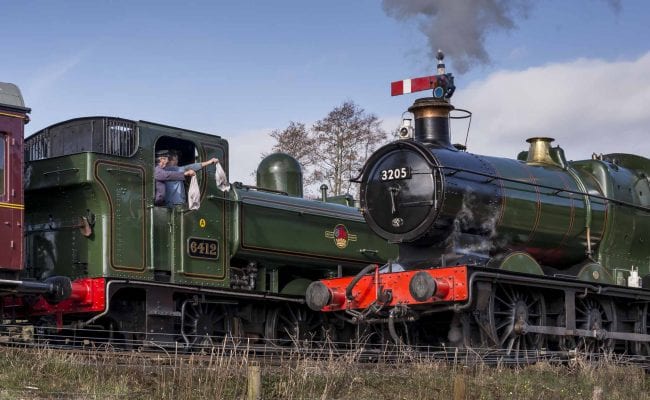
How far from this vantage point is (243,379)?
855cm

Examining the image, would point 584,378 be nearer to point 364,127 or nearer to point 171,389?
point 171,389

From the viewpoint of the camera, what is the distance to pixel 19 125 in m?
11.3

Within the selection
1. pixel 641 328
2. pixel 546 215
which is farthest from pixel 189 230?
pixel 641 328

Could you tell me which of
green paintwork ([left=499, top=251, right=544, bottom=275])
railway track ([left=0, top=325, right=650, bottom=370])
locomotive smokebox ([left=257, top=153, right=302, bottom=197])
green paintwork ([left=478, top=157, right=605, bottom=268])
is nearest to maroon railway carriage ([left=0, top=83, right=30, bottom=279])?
railway track ([left=0, top=325, right=650, bottom=370])

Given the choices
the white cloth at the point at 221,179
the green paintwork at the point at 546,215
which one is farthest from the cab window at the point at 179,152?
the green paintwork at the point at 546,215

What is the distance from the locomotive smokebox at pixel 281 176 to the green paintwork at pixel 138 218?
45.6 inches

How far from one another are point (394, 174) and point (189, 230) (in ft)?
9.19

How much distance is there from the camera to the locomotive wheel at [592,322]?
12797mm

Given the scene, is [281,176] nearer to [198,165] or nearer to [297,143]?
[198,165]

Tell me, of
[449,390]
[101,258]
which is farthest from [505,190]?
[101,258]

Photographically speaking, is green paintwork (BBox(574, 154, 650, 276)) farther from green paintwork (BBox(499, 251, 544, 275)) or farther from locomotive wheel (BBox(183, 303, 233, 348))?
locomotive wheel (BBox(183, 303, 233, 348))

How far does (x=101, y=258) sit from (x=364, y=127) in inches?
1061

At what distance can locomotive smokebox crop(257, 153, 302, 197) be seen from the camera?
15.7 m

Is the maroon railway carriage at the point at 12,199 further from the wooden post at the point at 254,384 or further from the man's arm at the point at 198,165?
the wooden post at the point at 254,384
